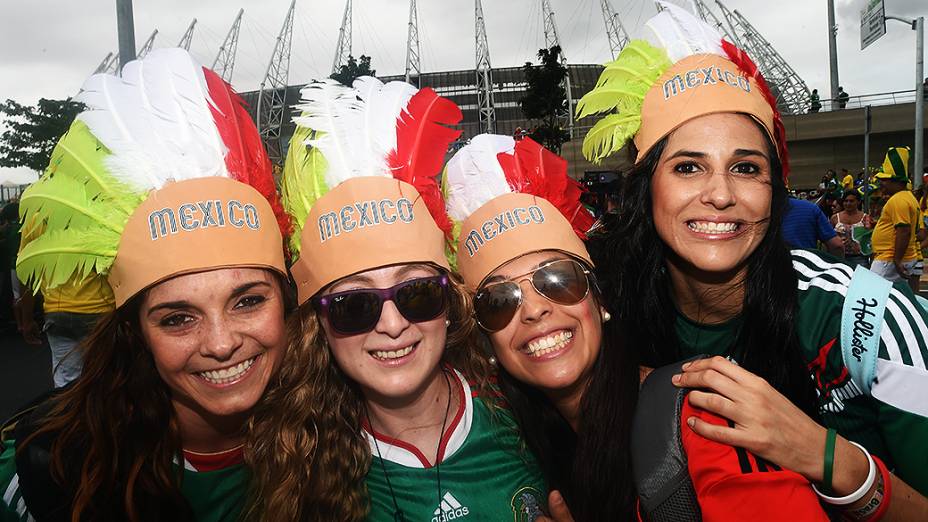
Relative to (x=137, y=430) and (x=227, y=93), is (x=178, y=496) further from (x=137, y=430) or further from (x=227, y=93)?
(x=227, y=93)

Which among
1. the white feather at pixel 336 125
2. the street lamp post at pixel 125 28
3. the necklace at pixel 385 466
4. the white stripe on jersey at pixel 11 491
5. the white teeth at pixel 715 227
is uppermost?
the street lamp post at pixel 125 28

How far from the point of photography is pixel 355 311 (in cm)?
228

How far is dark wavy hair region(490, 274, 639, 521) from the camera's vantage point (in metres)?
2.16

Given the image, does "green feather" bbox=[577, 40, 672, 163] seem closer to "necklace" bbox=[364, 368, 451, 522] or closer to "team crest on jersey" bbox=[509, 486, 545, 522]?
"necklace" bbox=[364, 368, 451, 522]

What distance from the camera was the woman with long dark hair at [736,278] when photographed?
1975 mm

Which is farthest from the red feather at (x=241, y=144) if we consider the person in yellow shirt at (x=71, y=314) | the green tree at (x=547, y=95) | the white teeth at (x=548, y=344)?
the green tree at (x=547, y=95)

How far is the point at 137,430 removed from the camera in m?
2.33

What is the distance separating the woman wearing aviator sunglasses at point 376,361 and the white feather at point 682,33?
1.17m

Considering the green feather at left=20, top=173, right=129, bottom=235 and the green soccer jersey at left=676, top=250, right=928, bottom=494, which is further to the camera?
the green feather at left=20, top=173, right=129, bottom=235

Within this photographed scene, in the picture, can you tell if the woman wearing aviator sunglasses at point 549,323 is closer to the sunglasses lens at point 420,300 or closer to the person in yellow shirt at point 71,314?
the sunglasses lens at point 420,300

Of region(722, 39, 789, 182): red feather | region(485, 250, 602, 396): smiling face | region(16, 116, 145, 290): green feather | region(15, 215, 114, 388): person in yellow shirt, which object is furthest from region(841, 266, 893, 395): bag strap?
region(15, 215, 114, 388): person in yellow shirt

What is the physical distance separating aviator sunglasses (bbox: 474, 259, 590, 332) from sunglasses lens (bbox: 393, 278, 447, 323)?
23 centimetres

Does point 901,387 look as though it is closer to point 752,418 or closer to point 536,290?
point 752,418

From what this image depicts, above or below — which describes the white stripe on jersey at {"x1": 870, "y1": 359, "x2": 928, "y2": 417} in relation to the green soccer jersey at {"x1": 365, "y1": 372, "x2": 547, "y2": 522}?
above
